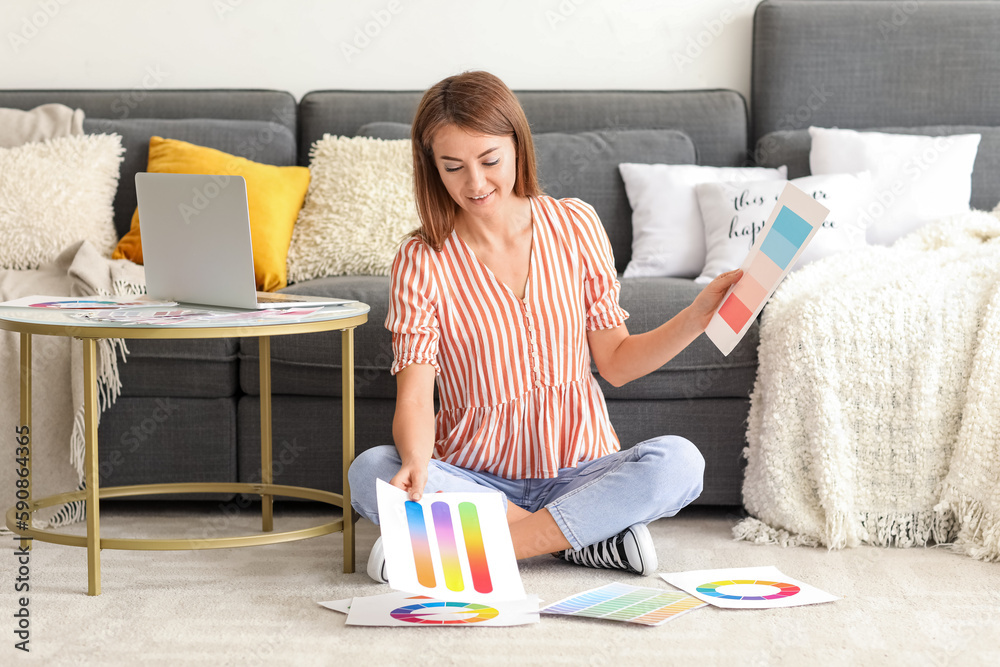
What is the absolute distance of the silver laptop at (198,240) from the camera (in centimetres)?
134

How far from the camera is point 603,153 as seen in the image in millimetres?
2295

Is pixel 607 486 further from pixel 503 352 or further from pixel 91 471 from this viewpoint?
pixel 91 471

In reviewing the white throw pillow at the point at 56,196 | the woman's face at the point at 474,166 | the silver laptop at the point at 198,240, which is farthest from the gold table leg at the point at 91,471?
the white throw pillow at the point at 56,196

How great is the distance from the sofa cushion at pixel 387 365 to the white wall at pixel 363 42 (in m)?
1.02

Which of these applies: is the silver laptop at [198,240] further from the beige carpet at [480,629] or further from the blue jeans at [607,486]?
the beige carpet at [480,629]

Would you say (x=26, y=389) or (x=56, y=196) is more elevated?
(x=56, y=196)

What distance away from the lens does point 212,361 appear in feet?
5.86

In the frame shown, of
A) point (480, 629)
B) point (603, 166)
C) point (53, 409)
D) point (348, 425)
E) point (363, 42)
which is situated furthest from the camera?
point (363, 42)

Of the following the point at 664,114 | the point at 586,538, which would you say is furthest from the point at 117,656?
the point at 664,114

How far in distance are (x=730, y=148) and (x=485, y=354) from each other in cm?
124


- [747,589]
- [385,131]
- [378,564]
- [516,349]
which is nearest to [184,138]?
[385,131]

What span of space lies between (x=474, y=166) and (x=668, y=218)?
94 centimetres

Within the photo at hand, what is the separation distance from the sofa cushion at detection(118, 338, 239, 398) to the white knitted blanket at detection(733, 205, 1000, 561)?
989 millimetres

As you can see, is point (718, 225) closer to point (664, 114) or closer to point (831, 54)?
point (664, 114)
